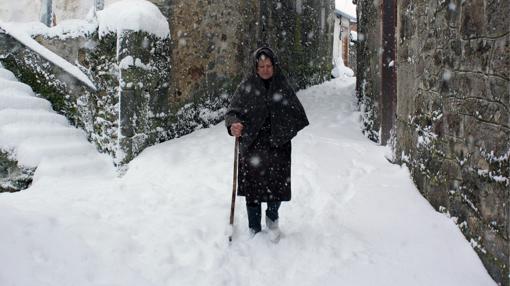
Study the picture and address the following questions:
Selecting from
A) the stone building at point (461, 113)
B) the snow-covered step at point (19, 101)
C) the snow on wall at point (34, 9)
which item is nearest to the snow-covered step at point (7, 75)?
the snow-covered step at point (19, 101)

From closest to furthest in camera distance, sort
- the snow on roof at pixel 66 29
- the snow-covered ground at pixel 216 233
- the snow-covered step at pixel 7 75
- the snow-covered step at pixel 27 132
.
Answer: the snow-covered ground at pixel 216 233
the snow-covered step at pixel 27 132
the snow on roof at pixel 66 29
the snow-covered step at pixel 7 75

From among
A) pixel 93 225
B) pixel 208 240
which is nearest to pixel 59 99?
pixel 93 225

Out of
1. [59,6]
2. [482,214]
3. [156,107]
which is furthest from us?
[59,6]

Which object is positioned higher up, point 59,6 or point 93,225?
point 59,6

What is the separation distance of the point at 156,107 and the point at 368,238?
3427mm

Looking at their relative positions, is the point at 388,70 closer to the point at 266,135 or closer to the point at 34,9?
the point at 266,135

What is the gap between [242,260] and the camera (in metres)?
3.20

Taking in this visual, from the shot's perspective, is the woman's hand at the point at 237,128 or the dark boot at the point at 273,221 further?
the dark boot at the point at 273,221

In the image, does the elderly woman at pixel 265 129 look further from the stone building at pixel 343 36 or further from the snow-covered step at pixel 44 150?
the stone building at pixel 343 36

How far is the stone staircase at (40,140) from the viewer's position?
5.10m

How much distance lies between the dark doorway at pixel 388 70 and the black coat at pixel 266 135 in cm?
309

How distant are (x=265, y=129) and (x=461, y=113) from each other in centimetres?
142

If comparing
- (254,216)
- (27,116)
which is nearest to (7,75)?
(27,116)

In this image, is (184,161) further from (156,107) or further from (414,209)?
(414,209)
